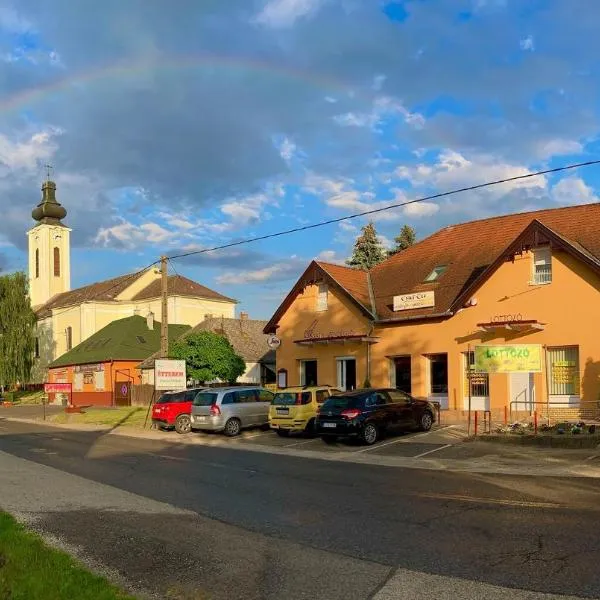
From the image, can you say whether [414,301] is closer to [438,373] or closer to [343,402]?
[438,373]

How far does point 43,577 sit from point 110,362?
1864 inches

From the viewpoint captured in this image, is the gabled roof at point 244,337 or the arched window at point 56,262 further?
the arched window at point 56,262

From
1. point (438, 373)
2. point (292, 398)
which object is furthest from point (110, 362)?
point (292, 398)

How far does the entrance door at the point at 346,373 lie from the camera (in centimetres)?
2900

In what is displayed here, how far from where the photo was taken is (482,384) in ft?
80.0

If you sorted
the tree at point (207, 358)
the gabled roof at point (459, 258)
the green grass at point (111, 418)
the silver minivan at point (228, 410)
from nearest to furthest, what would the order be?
the gabled roof at point (459, 258) < the silver minivan at point (228, 410) < the green grass at point (111, 418) < the tree at point (207, 358)

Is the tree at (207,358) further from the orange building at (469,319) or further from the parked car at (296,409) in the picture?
the parked car at (296,409)

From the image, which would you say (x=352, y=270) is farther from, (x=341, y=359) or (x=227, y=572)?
(x=227, y=572)

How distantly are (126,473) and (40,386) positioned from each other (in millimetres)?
62424

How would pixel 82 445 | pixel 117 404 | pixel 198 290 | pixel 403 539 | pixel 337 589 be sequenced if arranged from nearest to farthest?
1. pixel 337 589
2. pixel 403 539
3. pixel 82 445
4. pixel 117 404
5. pixel 198 290

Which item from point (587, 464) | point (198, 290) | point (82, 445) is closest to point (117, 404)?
point (198, 290)

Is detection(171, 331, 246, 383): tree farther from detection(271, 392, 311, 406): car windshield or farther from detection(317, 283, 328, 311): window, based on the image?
detection(271, 392, 311, 406): car windshield

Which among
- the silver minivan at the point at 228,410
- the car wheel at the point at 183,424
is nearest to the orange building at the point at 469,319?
the silver minivan at the point at 228,410

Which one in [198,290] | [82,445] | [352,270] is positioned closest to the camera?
[82,445]
